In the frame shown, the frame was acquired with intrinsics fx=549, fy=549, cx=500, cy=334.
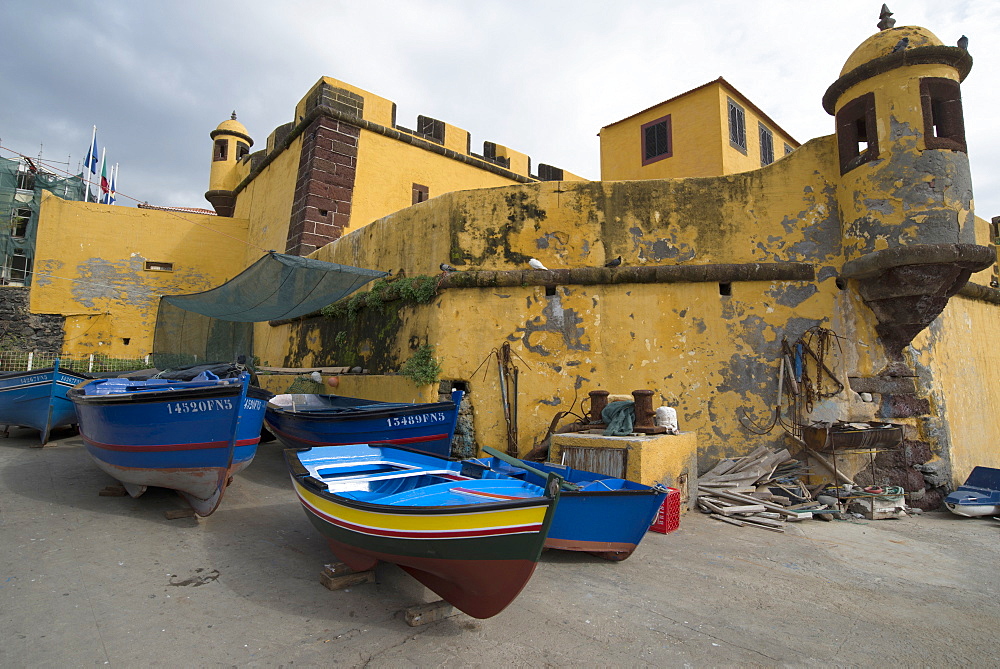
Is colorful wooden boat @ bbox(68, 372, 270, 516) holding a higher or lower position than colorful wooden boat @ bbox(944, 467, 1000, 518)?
higher

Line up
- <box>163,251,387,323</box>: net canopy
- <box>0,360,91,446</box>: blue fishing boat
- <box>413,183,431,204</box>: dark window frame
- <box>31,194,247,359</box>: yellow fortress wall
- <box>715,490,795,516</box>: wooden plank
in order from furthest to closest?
<box>31,194,247,359</box>: yellow fortress wall
<box>413,183,431,204</box>: dark window frame
<box>0,360,91,446</box>: blue fishing boat
<box>163,251,387,323</box>: net canopy
<box>715,490,795,516</box>: wooden plank

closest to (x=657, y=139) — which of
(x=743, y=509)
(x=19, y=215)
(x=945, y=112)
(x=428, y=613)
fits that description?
(x=945, y=112)

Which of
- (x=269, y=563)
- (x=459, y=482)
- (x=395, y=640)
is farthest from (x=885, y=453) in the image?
(x=269, y=563)

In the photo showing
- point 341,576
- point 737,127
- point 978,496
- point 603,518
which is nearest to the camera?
point 341,576

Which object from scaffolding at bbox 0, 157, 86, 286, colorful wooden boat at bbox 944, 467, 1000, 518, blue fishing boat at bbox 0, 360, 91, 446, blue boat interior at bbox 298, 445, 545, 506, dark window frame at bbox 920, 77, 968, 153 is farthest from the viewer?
scaffolding at bbox 0, 157, 86, 286

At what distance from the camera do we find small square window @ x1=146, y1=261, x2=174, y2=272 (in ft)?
51.9

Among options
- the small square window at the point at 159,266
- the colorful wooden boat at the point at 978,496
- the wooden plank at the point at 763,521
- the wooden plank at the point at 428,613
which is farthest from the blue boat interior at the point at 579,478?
the small square window at the point at 159,266

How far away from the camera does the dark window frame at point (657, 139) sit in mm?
12550

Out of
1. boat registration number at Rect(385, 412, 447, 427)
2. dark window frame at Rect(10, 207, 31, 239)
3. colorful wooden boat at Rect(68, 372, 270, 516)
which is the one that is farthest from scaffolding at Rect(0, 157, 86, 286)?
boat registration number at Rect(385, 412, 447, 427)

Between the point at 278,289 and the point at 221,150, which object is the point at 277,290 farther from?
the point at 221,150

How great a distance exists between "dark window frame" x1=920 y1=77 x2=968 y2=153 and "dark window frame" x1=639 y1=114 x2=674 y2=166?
5.97 meters

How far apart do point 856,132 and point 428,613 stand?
7.98m

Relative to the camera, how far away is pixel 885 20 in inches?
285

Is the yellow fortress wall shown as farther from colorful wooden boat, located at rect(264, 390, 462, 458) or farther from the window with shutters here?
the window with shutters
